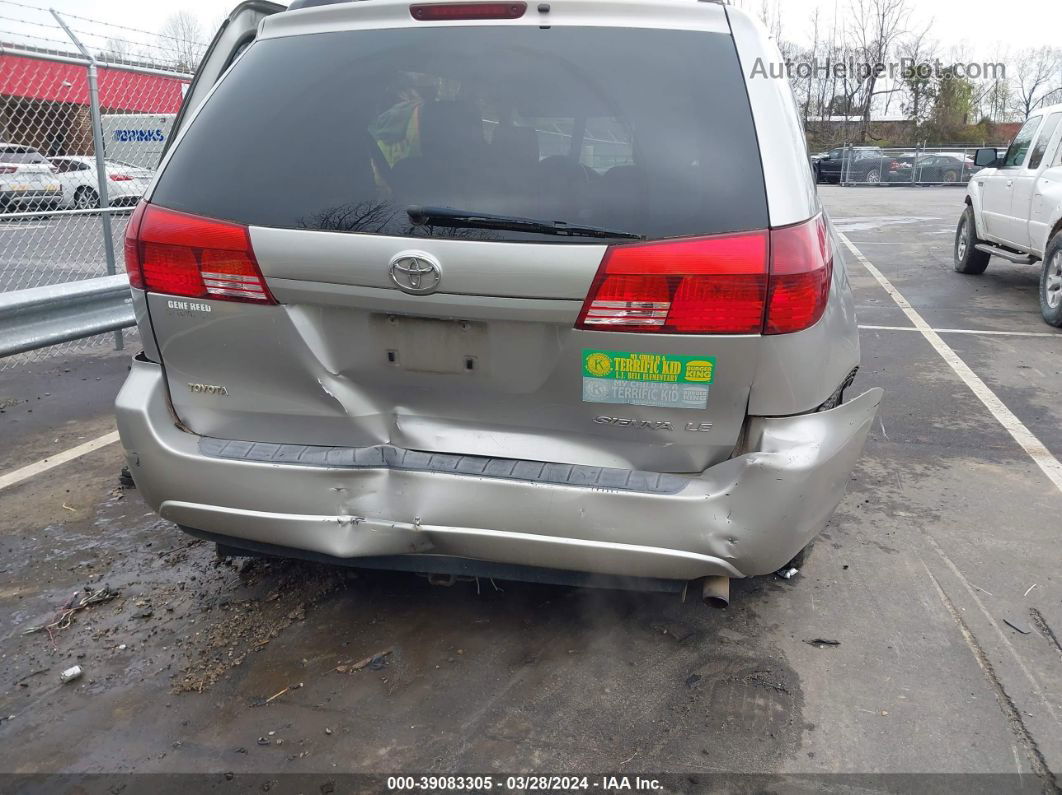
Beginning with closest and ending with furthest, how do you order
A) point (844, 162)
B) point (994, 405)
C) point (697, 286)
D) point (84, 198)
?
point (697, 286) → point (994, 405) → point (84, 198) → point (844, 162)

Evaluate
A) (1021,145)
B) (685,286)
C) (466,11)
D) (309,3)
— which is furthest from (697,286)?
(1021,145)

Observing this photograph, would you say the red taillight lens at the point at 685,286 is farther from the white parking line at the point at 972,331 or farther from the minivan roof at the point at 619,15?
the white parking line at the point at 972,331

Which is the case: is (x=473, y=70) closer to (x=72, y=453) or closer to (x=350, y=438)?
(x=350, y=438)

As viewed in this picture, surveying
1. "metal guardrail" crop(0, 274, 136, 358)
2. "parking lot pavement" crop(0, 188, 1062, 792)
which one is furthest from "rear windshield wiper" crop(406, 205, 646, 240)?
"metal guardrail" crop(0, 274, 136, 358)

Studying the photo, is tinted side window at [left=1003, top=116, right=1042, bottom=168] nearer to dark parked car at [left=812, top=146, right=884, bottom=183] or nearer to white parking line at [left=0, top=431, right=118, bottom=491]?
white parking line at [left=0, top=431, right=118, bottom=491]

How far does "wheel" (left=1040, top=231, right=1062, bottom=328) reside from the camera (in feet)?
26.2

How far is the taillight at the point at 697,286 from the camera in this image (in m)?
2.28

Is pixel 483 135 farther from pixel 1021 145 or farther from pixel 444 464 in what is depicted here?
pixel 1021 145

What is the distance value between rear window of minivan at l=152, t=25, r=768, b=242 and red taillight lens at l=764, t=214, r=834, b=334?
102 millimetres

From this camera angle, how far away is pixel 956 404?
5668 mm

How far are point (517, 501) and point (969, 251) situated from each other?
405 inches

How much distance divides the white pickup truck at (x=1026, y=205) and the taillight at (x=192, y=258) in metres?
7.80

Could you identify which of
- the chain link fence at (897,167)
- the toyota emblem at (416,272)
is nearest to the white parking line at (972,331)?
the toyota emblem at (416,272)

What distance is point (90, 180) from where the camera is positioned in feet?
24.5
